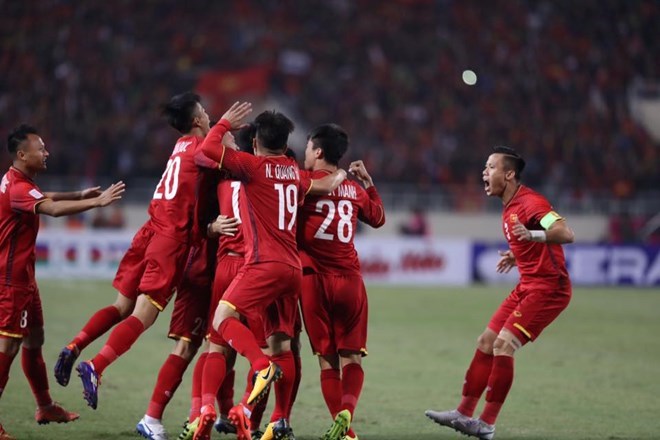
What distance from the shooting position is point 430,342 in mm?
13727

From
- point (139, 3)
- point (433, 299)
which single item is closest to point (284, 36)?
point (139, 3)

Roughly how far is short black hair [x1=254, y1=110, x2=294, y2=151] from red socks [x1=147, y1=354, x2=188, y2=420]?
1.82 meters

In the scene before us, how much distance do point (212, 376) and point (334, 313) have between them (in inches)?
44.1

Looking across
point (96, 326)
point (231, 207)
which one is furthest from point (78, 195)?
point (231, 207)

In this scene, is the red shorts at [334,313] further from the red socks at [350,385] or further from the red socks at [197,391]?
the red socks at [197,391]

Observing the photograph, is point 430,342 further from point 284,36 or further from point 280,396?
point 284,36

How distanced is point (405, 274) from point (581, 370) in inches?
465


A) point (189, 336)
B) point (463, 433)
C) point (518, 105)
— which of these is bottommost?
point (463, 433)

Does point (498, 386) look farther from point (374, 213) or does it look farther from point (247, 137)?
point (247, 137)

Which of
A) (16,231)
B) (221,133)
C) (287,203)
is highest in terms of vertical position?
(221,133)

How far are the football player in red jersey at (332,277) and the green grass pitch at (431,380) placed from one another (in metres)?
0.69

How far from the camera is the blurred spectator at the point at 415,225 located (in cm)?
2416

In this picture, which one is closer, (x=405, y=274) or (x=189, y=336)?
(x=189, y=336)

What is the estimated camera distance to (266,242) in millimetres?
6730
